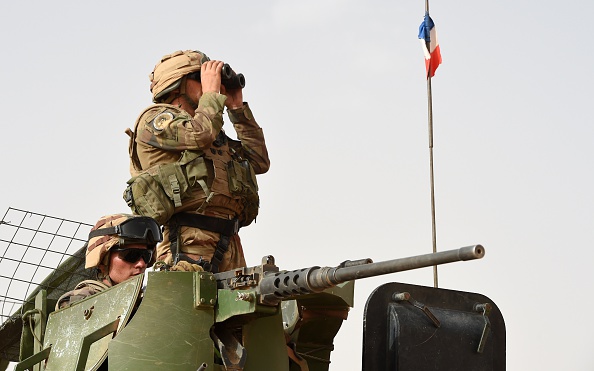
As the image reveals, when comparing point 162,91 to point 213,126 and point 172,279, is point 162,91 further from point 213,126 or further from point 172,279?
point 172,279

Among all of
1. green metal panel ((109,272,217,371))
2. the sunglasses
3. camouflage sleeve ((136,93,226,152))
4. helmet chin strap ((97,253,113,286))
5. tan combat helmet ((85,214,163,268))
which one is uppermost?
camouflage sleeve ((136,93,226,152))

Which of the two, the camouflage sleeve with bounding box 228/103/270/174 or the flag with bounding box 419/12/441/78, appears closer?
the camouflage sleeve with bounding box 228/103/270/174

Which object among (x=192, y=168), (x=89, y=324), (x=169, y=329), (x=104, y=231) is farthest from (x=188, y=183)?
(x=169, y=329)

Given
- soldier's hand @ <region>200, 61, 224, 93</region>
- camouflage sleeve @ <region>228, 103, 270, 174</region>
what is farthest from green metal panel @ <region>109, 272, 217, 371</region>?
camouflage sleeve @ <region>228, 103, 270, 174</region>

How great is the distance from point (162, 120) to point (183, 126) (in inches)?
8.4

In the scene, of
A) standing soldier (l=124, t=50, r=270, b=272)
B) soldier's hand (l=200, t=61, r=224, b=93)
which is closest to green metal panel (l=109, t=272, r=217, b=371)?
standing soldier (l=124, t=50, r=270, b=272)

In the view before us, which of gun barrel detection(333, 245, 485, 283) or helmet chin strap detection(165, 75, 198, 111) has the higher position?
helmet chin strap detection(165, 75, 198, 111)

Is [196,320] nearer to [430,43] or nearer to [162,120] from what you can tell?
[162,120]

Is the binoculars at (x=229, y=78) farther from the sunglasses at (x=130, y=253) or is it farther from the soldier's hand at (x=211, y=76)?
the sunglasses at (x=130, y=253)

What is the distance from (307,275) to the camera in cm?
676

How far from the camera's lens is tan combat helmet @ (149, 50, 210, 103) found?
33.0 feet

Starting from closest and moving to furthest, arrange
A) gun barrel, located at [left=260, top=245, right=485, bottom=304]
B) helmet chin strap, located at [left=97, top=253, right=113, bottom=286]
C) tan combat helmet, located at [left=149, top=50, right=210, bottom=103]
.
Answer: gun barrel, located at [left=260, top=245, right=485, bottom=304] < helmet chin strap, located at [left=97, top=253, right=113, bottom=286] < tan combat helmet, located at [left=149, top=50, right=210, bottom=103]

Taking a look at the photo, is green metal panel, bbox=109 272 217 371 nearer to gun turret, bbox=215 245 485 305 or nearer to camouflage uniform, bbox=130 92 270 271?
gun turret, bbox=215 245 485 305

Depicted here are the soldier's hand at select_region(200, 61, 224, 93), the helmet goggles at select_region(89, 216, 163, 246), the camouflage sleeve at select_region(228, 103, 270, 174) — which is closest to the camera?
the helmet goggles at select_region(89, 216, 163, 246)
